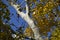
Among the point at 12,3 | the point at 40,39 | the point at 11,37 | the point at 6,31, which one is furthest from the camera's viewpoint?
the point at 12,3

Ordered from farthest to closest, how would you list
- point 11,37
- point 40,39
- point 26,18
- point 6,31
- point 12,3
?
point 12,3
point 6,31
point 11,37
point 26,18
point 40,39

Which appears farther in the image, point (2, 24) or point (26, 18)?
point (2, 24)

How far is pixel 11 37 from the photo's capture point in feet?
28.7

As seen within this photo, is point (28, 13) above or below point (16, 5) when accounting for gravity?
below

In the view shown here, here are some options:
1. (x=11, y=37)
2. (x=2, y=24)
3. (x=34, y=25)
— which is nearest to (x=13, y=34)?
(x=11, y=37)

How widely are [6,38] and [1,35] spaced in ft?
2.35

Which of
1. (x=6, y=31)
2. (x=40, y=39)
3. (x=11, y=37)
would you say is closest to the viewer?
(x=40, y=39)

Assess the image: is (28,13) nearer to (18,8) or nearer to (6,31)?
(18,8)

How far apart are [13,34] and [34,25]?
1472 millimetres

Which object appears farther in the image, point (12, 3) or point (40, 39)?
point (12, 3)

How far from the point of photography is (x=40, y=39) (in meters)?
7.50

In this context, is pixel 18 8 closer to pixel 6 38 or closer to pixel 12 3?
pixel 12 3

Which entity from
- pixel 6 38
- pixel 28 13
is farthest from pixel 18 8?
pixel 6 38

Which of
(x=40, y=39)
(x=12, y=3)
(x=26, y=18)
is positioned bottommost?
(x=40, y=39)
